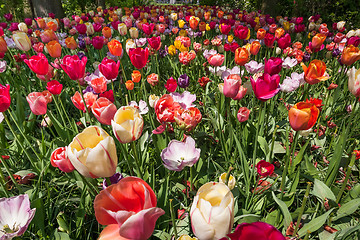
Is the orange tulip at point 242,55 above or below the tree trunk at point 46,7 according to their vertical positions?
below

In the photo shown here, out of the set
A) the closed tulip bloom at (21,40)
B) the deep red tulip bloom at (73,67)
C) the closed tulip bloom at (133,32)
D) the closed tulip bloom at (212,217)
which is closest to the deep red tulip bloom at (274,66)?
the closed tulip bloom at (212,217)

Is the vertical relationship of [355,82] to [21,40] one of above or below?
below

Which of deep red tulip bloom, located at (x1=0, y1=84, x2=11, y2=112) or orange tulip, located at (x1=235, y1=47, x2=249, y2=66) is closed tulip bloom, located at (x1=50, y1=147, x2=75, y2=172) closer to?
deep red tulip bloom, located at (x1=0, y1=84, x2=11, y2=112)

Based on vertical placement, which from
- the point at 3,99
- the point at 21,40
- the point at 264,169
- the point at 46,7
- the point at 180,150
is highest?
the point at 46,7

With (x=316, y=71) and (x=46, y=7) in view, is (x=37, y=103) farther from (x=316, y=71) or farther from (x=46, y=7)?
(x=46, y=7)

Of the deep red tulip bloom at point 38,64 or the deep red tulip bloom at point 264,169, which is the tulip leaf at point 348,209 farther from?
the deep red tulip bloom at point 38,64

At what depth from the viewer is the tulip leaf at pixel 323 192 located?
4.49 ft

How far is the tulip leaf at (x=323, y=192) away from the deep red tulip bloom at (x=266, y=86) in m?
0.61

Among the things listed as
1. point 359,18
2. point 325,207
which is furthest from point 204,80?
point 359,18

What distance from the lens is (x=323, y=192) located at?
139 centimetres

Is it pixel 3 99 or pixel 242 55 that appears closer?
pixel 3 99

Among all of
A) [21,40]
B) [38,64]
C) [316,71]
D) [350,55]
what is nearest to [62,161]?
[38,64]

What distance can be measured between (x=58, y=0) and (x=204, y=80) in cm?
596

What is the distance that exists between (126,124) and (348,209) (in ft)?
3.86
